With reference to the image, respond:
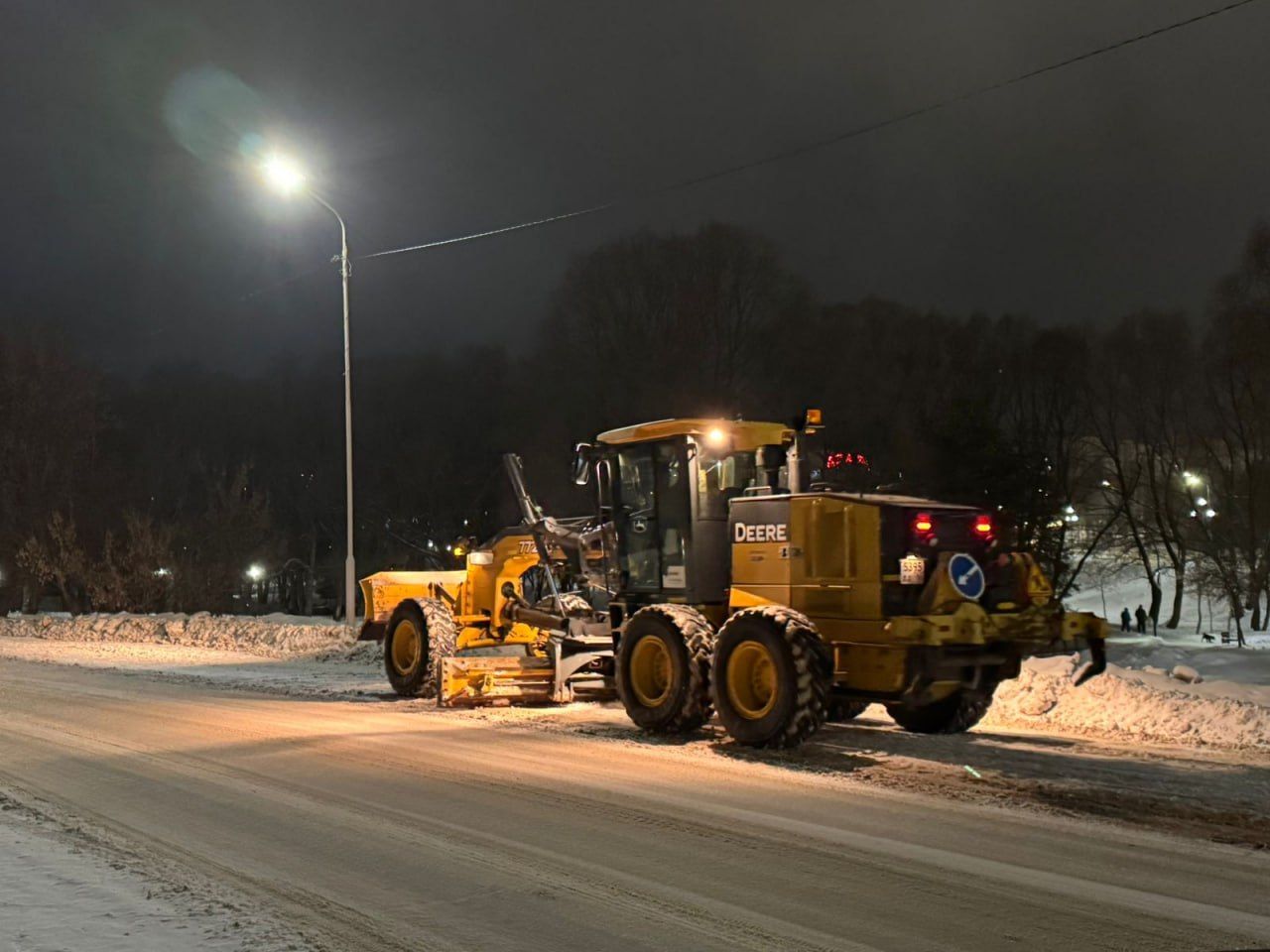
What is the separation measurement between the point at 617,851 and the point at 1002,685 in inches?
320

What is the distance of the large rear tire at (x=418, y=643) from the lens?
15.9 metres

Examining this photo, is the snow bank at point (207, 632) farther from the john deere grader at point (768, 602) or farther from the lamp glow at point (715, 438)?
the lamp glow at point (715, 438)

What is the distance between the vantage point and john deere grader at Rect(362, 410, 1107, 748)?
1066 centimetres

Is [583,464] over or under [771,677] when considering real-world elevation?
over

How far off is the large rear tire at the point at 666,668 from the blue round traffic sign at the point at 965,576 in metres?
2.40

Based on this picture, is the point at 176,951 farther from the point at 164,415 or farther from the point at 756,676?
the point at 164,415

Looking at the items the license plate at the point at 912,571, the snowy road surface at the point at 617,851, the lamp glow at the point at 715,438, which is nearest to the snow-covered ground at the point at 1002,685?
the snowy road surface at the point at 617,851

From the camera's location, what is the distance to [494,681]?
1449 cm

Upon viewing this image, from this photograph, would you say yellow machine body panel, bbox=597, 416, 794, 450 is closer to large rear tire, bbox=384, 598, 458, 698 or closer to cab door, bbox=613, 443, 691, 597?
cab door, bbox=613, 443, 691, 597

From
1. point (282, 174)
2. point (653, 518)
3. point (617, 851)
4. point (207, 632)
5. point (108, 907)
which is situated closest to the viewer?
point (108, 907)

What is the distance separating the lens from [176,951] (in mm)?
5344

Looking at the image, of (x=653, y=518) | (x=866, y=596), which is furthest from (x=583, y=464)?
(x=866, y=596)

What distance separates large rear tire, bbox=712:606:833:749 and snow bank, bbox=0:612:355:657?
14.9 m

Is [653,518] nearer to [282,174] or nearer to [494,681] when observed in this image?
[494,681]
